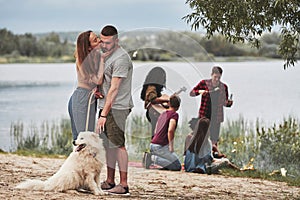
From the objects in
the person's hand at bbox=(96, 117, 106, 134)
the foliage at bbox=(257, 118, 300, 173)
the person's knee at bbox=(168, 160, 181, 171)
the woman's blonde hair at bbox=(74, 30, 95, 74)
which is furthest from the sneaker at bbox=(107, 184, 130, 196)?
the foliage at bbox=(257, 118, 300, 173)

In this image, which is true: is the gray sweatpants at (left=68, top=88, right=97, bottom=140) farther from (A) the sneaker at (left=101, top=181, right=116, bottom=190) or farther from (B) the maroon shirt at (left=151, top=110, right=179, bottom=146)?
(B) the maroon shirt at (left=151, top=110, right=179, bottom=146)

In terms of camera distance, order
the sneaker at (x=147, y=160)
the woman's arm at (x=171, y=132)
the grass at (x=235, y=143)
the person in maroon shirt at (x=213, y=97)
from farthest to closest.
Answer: the grass at (x=235, y=143), the person in maroon shirt at (x=213, y=97), the sneaker at (x=147, y=160), the woman's arm at (x=171, y=132)

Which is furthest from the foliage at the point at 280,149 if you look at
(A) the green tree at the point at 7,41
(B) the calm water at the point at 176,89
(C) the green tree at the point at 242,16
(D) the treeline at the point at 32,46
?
(A) the green tree at the point at 7,41

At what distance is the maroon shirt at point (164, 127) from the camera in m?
7.29

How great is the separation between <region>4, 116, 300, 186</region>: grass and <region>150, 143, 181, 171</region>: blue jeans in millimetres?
438

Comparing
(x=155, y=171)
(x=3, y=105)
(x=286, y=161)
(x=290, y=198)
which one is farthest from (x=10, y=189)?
(x=3, y=105)

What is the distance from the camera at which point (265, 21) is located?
5309 mm

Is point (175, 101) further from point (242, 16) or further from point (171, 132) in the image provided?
point (242, 16)

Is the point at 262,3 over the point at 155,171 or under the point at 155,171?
over

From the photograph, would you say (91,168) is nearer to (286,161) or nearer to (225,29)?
Answer: (225,29)

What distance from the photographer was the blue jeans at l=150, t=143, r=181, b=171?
730 cm

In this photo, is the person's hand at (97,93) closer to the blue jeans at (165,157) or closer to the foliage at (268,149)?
the blue jeans at (165,157)

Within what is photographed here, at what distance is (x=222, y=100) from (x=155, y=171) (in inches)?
48.1

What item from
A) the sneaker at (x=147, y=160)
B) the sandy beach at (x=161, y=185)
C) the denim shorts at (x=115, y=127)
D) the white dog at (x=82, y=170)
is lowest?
the sandy beach at (x=161, y=185)
